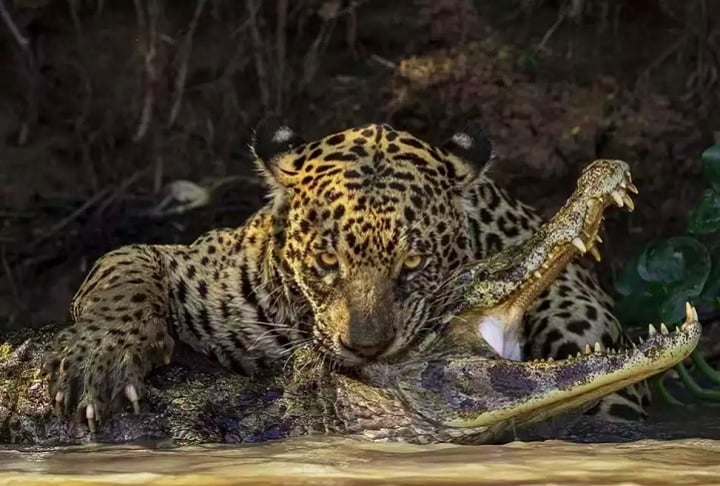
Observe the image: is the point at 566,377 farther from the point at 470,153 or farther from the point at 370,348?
the point at 470,153

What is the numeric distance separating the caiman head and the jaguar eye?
1.40ft

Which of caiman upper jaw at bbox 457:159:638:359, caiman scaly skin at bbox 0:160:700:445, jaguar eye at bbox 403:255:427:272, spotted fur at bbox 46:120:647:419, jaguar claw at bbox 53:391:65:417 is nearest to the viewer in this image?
caiman scaly skin at bbox 0:160:700:445

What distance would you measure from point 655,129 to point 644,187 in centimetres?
36

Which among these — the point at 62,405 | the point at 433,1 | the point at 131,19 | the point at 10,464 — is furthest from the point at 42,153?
the point at 10,464

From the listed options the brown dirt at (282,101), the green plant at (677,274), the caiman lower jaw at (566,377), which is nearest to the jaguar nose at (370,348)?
the caiman lower jaw at (566,377)

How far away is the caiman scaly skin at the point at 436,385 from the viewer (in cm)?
490

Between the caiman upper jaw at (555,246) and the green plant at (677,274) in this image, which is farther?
the green plant at (677,274)

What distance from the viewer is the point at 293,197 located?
634 cm

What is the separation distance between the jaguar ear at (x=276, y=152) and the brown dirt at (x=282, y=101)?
269 cm

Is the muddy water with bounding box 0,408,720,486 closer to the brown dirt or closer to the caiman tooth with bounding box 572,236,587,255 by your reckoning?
the caiman tooth with bounding box 572,236,587,255

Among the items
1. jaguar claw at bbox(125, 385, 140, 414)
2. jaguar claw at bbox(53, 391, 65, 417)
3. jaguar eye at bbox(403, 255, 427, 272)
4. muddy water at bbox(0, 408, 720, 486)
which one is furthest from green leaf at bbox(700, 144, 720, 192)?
jaguar claw at bbox(53, 391, 65, 417)

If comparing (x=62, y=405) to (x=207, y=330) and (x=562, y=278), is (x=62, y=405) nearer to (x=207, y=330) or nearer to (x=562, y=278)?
(x=207, y=330)

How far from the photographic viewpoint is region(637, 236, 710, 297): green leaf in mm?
6871

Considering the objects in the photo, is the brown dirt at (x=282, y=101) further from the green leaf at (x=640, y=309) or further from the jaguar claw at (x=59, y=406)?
the jaguar claw at (x=59, y=406)
